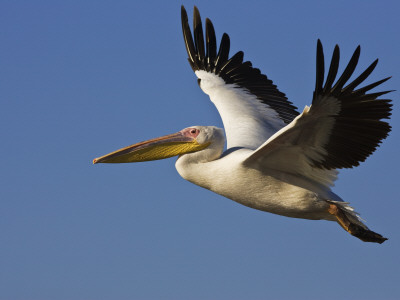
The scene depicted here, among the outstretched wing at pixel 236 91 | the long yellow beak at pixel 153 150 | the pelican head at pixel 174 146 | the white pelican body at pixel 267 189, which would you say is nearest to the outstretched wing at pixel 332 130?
the white pelican body at pixel 267 189

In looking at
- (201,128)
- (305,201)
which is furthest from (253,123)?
(305,201)

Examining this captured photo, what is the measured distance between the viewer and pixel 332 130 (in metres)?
9.30

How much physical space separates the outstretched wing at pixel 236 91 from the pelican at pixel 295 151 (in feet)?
0.13

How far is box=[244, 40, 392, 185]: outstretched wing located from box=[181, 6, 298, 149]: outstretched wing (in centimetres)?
152

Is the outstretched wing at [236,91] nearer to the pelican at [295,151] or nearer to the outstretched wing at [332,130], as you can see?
the pelican at [295,151]

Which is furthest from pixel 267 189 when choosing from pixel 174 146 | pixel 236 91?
pixel 236 91

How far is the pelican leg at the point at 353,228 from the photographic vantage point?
1012 centimetres

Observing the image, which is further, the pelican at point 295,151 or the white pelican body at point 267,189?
the white pelican body at point 267,189

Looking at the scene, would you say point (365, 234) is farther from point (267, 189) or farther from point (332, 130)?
point (332, 130)

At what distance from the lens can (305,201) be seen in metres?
10.2

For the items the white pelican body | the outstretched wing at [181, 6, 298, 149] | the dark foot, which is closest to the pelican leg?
the dark foot

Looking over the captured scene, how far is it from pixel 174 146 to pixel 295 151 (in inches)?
81.8

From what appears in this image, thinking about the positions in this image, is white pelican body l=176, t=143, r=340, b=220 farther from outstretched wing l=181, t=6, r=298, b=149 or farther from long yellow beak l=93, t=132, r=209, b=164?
outstretched wing l=181, t=6, r=298, b=149

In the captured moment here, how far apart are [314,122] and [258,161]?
117cm
